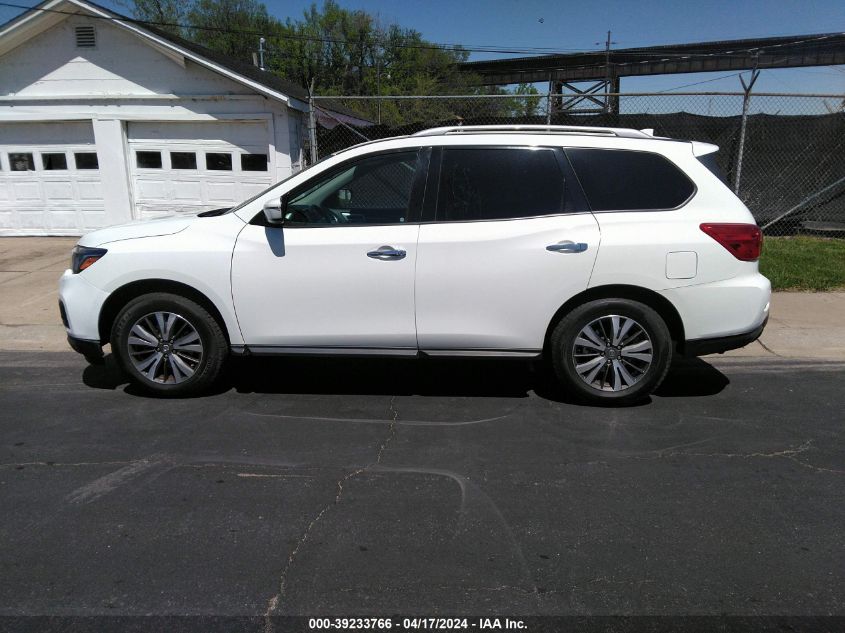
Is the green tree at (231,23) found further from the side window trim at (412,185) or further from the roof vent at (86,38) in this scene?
the side window trim at (412,185)

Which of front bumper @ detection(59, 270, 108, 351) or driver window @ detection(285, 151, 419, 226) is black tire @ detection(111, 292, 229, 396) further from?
driver window @ detection(285, 151, 419, 226)

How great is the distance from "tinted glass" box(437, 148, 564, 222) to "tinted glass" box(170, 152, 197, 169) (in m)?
9.24

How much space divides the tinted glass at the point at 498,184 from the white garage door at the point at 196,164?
8335 millimetres

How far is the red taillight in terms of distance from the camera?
4.52 m

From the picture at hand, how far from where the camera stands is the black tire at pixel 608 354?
462 cm

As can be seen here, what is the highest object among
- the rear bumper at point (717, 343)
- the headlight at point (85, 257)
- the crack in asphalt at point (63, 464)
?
the headlight at point (85, 257)

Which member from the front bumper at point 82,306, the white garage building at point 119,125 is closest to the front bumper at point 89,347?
the front bumper at point 82,306

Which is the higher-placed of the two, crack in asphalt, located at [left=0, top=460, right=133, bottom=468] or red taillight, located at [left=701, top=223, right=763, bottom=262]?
red taillight, located at [left=701, top=223, right=763, bottom=262]

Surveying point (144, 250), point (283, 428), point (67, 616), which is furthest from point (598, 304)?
point (67, 616)

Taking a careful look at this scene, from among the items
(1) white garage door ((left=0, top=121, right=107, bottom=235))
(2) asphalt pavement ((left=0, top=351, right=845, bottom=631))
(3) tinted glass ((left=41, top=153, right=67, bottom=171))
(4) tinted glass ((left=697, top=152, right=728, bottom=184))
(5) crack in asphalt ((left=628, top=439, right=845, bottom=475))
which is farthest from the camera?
(3) tinted glass ((left=41, top=153, right=67, bottom=171))

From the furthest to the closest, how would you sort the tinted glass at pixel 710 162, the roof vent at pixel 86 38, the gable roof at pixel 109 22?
the roof vent at pixel 86 38 < the gable roof at pixel 109 22 < the tinted glass at pixel 710 162

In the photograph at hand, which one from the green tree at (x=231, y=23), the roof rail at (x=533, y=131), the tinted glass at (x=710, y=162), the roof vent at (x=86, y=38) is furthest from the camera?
the green tree at (x=231, y=23)

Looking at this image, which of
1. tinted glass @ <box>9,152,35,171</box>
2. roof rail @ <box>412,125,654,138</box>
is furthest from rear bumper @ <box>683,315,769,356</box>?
tinted glass @ <box>9,152,35,171</box>

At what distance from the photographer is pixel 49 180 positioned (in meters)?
12.8
